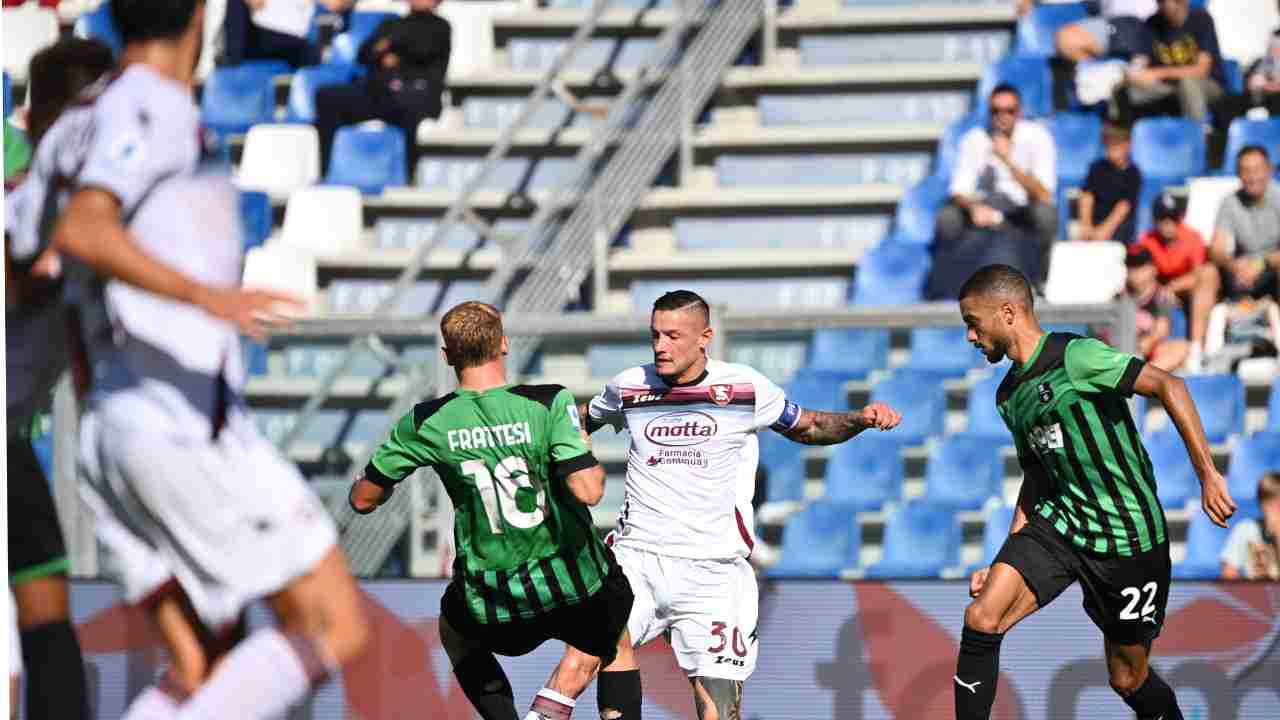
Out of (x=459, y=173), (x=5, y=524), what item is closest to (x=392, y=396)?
(x=459, y=173)

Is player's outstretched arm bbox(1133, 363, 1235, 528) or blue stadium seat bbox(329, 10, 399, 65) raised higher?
blue stadium seat bbox(329, 10, 399, 65)

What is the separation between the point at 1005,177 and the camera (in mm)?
11117

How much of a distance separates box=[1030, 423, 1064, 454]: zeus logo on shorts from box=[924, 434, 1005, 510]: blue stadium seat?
266 cm

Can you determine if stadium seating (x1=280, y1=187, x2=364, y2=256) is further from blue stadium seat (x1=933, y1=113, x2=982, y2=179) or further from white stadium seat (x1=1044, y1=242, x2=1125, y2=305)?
white stadium seat (x1=1044, y1=242, x2=1125, y2=305)

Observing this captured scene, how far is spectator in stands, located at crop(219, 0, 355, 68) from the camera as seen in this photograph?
42.1ft

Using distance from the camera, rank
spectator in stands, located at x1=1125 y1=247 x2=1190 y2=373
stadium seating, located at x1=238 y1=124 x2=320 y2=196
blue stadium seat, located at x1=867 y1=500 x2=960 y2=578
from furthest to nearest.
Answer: stadium seating, located at x1=238 y1=124 x2=320 y2=196 < spectator in stands, located at x1=1125 y1=247 x2=1190 y2=373 < blue stadium seat, located at x1=867 y1=500 x2=960 y2=578

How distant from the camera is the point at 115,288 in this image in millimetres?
4859

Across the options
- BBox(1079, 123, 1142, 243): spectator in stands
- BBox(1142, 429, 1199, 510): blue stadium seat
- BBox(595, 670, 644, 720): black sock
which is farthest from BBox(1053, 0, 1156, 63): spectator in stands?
BBox(595, 670, 644, 720): black sock

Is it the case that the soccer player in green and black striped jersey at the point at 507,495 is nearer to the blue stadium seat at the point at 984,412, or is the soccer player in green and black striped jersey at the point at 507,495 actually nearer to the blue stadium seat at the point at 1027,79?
the blue stadium seat at the point at 984,412

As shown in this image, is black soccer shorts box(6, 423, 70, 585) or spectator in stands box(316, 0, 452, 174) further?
spectator in stands box(316, 0, 452, 174)

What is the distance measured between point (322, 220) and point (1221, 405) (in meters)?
5.20

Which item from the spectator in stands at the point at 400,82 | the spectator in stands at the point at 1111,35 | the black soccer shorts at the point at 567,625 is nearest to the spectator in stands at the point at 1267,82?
the spectator in stands at the point at 1111,35

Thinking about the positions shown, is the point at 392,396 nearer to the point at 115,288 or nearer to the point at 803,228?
the point at 803,228

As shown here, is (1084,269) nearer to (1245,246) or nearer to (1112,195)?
(1112,195)
